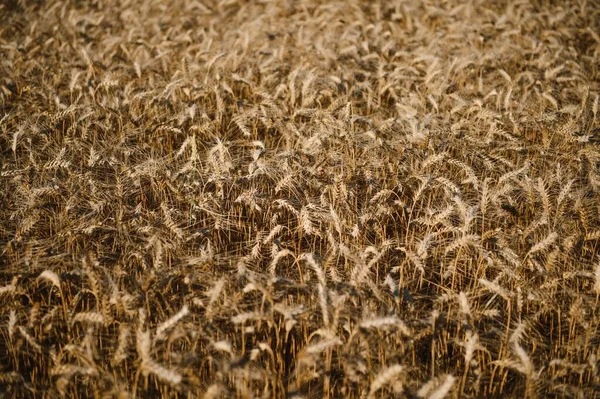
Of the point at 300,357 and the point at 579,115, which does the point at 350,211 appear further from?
the point at 579,115

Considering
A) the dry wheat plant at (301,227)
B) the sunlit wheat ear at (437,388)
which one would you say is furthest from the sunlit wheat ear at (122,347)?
the sunlit wheat ear at (437,388)

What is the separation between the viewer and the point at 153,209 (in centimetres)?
240

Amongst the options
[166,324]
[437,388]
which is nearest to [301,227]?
[166,324]

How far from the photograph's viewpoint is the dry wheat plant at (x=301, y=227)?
1599 mm

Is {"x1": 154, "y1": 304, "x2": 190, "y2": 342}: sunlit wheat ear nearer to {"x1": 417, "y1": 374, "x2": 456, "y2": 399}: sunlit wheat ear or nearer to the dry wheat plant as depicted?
the dry wheat plant

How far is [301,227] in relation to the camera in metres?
2.20

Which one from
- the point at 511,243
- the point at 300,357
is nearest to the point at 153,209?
the point at 300,357

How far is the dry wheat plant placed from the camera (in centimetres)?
160

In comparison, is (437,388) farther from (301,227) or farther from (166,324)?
(301,227)

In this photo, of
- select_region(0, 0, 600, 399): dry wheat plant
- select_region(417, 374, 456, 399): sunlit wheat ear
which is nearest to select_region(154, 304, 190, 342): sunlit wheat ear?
select_region(0, 0, 600, 399): dry wheat plant

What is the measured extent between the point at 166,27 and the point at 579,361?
4664mm

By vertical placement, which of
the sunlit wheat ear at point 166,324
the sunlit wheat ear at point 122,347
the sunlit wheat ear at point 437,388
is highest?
the sunlit wheat ear at point 166,324

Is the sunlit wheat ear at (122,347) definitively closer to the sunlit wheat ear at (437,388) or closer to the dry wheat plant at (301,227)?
the dry wheat plant at (301,227)

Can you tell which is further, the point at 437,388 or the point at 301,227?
the point at 301,227
